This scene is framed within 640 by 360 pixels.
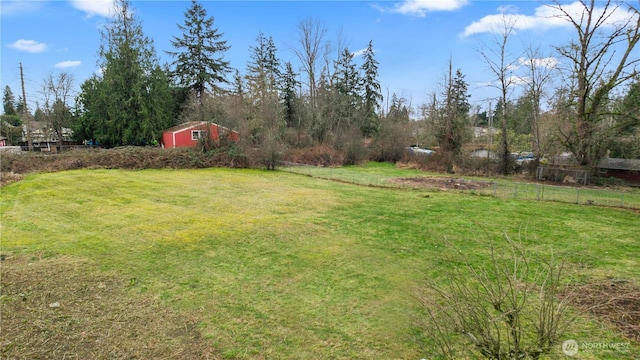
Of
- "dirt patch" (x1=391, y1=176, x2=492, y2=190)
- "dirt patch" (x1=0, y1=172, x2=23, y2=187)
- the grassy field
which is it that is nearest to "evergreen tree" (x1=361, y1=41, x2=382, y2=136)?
"dirt patch" (x1=391, y1=176, x2=492, y2=190)

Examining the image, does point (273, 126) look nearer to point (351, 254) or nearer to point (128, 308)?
point (351, 254)

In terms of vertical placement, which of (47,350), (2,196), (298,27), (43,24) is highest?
(298,27)

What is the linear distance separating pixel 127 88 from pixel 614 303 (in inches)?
1261

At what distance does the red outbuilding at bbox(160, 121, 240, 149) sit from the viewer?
20.7 meters

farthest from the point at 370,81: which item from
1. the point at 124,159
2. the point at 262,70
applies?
the point at 124,159

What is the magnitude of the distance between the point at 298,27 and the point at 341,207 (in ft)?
88.6

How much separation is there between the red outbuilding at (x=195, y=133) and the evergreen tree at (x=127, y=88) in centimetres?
105

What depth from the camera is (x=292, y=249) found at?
6.71 meters

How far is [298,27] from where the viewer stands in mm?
31797

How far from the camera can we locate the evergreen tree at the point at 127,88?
26.4m

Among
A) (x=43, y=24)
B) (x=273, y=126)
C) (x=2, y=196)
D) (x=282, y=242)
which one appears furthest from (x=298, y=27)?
(x=282, y=242)

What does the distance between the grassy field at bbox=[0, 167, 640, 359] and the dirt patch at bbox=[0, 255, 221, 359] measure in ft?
0.34

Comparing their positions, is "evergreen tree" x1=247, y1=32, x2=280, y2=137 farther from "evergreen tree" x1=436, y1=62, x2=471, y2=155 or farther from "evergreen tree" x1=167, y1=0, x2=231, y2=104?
"evergreen tree" x1=436, y1=62, x2=471, y2=155

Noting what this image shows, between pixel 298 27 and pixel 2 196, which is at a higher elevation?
pixel 298 27
